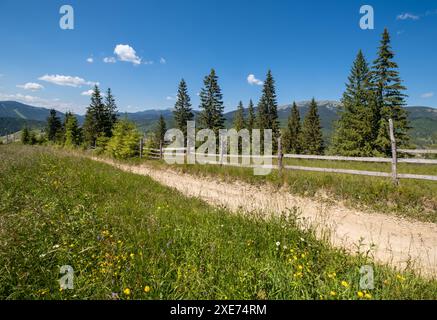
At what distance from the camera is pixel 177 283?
101 inches

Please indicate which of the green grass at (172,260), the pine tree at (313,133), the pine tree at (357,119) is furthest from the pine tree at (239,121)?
the green grass at (172,260)

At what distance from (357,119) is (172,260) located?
3235cm

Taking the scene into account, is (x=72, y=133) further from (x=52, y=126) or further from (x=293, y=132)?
(x=293, y=132)

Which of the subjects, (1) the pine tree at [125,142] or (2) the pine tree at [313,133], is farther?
(2) the pine tree at [313,133]

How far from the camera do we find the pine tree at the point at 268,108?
43.3 m

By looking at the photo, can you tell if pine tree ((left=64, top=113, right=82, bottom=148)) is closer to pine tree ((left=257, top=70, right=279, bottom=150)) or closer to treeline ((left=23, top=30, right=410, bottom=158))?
treeline ((left=23, top=30, right=410, bottom=158))

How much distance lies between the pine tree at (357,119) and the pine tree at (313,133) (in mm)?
11246

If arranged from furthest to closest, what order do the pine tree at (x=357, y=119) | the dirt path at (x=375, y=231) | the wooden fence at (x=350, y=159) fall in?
the pine tree at (x=357, y=119) < the wooden fence at (x=350, y=159) < the dirt path at (x=375, y=231)

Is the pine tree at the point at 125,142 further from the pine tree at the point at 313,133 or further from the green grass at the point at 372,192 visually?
the pine tree at the point at 313,133

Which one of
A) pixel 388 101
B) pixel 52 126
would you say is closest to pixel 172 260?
pixel 388 101

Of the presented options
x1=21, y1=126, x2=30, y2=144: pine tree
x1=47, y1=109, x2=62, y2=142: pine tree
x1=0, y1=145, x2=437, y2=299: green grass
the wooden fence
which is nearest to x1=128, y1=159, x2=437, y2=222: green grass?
the wooden fence
